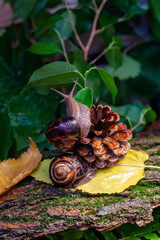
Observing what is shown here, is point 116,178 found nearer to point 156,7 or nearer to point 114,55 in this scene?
point 114,55

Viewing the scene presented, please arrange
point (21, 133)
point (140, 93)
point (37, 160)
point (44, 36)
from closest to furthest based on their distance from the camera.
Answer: point (37, 160) → point (21, 133) → point (44, 36) → point (140, 93)

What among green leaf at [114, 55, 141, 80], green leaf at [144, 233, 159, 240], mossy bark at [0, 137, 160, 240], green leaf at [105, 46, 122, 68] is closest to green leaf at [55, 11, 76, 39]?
green leaf at [105, 46, 122, 68]

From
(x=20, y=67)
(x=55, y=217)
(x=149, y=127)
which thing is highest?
(x=20, y=67)

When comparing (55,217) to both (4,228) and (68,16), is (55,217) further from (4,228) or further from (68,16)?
(68,16)

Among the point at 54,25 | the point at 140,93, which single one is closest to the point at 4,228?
the point at 54,25

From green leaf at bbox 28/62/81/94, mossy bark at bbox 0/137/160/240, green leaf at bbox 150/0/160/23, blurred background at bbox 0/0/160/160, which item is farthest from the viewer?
green leaf at bbox 150/0/160/23

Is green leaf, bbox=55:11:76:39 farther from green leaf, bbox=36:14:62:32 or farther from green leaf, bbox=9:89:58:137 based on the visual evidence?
green leaf, bbox=9:89:58:137
